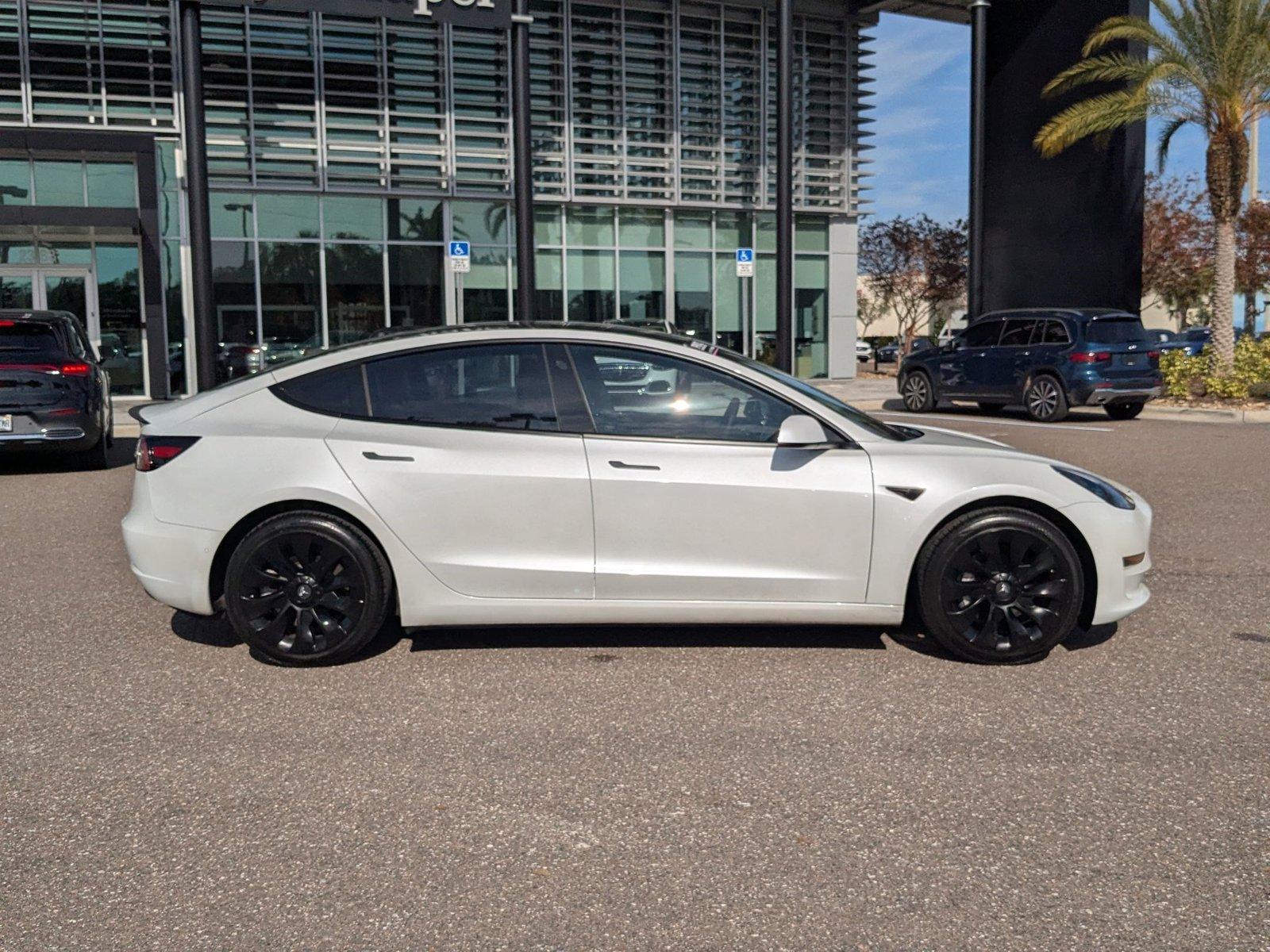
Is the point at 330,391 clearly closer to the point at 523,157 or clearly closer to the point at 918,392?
the point at 523,157

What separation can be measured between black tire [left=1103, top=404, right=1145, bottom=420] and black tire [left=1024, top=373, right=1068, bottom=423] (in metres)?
1.23

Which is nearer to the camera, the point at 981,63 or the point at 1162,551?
the point at 1162,551

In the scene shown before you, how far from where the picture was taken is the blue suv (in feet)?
58.3

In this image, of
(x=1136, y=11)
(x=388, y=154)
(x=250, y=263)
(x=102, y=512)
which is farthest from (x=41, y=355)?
(x=1136, y=11)

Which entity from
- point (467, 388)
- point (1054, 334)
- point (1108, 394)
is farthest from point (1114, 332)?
point (467, 388)

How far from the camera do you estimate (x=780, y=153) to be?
2189cm

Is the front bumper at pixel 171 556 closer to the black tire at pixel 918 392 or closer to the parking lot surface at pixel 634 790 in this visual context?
the parking lot surface at pixel 634 790

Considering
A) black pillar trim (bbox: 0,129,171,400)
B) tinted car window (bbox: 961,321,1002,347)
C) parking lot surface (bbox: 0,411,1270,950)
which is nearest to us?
parking lot surface (bbox: 0,411,1270,950)

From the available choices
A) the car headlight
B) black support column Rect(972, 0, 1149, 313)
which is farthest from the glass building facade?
the car headlight

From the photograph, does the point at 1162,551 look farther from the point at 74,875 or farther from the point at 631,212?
the point at 631,212

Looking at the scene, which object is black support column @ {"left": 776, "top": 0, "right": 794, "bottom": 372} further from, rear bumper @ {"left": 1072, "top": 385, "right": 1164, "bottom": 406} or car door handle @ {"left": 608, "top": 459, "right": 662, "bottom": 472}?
car door handle @ {"left": 608, "top": 459, "right": 662, "bottom": 472}

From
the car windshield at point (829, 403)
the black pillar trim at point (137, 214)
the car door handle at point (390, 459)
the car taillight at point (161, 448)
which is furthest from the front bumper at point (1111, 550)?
the black pillar trim at point (137, 214)

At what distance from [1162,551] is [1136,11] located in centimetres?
2076

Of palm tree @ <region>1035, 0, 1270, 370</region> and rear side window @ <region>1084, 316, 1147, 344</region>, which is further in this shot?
palm tree @ <region>1035, 0, 1270, 370</region>
